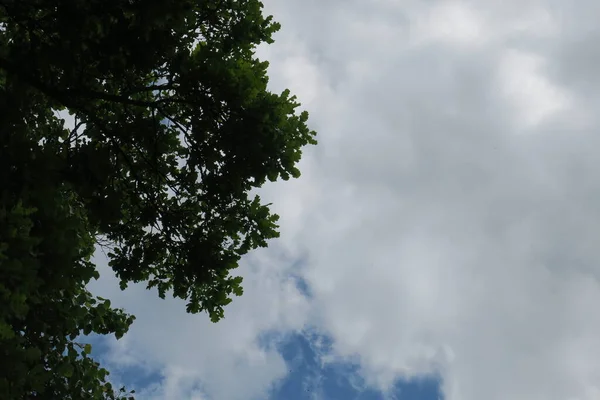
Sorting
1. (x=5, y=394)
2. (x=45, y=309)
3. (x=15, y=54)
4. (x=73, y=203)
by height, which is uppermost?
(x=73, y=203)

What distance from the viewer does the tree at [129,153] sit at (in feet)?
19.9

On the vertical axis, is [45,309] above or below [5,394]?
above

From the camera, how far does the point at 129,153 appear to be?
33.6ft

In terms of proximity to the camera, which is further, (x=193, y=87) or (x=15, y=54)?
(x=193, y=87)

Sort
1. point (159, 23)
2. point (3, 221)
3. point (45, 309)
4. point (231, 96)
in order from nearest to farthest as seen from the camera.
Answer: point (3, 221) < point (159, 23) < point (45, 309) < point (231, 96)

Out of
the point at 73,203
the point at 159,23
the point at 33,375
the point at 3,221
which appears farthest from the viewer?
the point at 73,203

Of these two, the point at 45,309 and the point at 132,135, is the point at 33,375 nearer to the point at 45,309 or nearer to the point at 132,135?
the point at 45,309

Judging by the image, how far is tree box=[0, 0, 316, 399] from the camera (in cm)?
607

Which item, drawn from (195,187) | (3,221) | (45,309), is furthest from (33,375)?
(195,187)

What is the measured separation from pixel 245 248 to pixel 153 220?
5.95ft

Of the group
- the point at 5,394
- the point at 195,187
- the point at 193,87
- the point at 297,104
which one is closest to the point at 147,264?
the point at 195,187

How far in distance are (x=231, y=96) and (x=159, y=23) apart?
1.78 m

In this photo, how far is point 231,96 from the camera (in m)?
8.77

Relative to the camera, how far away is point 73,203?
35.9ft
